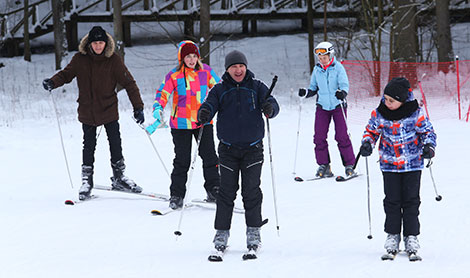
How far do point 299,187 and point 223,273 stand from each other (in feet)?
11.5

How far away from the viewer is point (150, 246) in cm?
543

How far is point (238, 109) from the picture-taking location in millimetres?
5016

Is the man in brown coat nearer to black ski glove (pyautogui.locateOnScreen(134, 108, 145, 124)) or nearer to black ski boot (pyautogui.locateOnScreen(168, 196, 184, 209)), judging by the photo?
black ski glove (pyautogui.locateOnScreen(134, 108, 145, 124))

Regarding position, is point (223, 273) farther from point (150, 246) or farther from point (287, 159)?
point (287, 159)

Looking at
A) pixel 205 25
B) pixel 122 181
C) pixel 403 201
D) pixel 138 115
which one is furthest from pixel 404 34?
pixel 403 201

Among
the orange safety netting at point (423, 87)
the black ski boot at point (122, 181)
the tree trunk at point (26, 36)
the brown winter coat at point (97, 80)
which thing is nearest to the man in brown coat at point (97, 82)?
the brown winter coat at point (97, 80)

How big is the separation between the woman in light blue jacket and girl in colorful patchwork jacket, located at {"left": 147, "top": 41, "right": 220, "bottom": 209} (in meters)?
1.79

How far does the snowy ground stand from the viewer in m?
4.73

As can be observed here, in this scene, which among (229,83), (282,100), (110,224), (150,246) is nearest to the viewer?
(229,83)

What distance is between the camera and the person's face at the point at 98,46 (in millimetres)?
7188

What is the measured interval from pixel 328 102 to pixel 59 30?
1575cm

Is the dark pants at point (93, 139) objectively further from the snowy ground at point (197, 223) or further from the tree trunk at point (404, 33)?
the tree trunk at point (404, 33)

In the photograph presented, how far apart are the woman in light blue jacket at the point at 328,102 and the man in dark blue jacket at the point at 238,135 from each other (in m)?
3.03

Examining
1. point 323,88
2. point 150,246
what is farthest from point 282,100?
point 150,246
